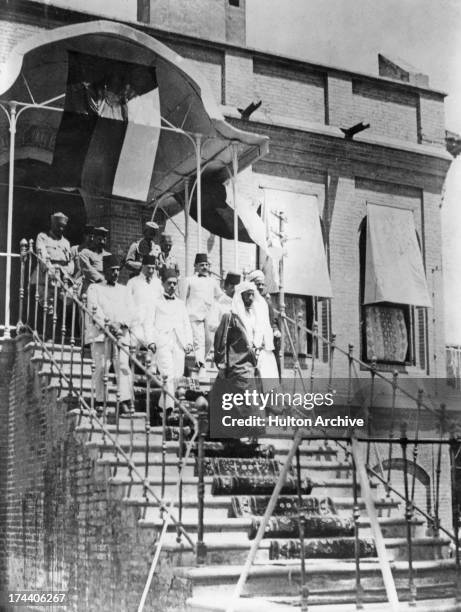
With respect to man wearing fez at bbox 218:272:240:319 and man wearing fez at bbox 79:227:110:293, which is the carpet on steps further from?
man wearing fez at bbox 79:227:110:293

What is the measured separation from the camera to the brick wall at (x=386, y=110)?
15281mm

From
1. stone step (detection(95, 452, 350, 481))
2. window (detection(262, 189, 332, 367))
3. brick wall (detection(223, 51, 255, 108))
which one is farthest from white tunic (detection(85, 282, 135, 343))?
brick wall (detection(223, 51, 255, 108))

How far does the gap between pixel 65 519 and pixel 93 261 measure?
3526 millimetres

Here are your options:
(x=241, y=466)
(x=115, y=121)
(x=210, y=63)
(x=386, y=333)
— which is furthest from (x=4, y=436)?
(x=386, y=333)

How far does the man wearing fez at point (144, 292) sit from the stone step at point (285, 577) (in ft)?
11.3

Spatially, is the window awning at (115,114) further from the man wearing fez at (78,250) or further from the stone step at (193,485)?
the stone step at (193,485)

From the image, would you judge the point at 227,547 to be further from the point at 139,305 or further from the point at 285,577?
the point at 139,305

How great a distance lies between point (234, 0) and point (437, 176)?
4540mm

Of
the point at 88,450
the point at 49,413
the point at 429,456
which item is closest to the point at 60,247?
the point at 49,413

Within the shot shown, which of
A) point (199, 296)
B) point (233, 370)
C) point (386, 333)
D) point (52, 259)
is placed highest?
point (52, 259)

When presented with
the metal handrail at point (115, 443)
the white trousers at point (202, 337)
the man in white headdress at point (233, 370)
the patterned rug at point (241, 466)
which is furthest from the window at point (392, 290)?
the metal handrail at point (115, 443)

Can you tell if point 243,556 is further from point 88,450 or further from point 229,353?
point 229,353

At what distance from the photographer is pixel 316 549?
6.85 metres

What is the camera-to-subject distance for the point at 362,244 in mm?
14766
